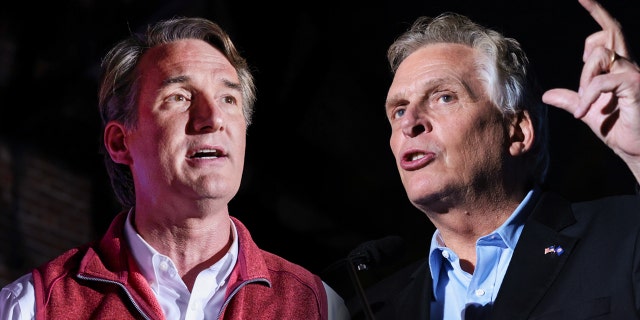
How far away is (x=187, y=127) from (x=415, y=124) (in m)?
0.65

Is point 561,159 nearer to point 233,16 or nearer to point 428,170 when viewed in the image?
point 428,170

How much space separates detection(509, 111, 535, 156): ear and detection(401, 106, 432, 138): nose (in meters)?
0.28

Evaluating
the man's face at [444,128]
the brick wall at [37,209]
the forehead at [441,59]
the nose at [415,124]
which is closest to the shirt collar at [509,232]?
the man's face at [444,128]

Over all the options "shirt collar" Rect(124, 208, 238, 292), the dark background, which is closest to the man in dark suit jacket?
the dark background

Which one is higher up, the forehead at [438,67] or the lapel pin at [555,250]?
the forehead at [438,67]

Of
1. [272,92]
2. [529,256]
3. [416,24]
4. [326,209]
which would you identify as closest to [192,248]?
[529,256]

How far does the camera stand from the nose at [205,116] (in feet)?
8.32

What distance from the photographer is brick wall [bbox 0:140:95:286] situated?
4.89 metres

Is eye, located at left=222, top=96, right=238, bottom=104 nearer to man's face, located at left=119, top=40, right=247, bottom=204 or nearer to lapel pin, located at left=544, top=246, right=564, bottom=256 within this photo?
man's face, located at left=119, top=40, right=247, bottom=204

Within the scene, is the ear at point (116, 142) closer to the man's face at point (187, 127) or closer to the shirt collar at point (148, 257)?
the man's face at point (187, 127)

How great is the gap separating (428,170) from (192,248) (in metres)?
0.68

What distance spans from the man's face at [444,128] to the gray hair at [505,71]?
29 mm

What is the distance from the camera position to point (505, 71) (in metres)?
2.89

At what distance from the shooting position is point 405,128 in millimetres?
2775
